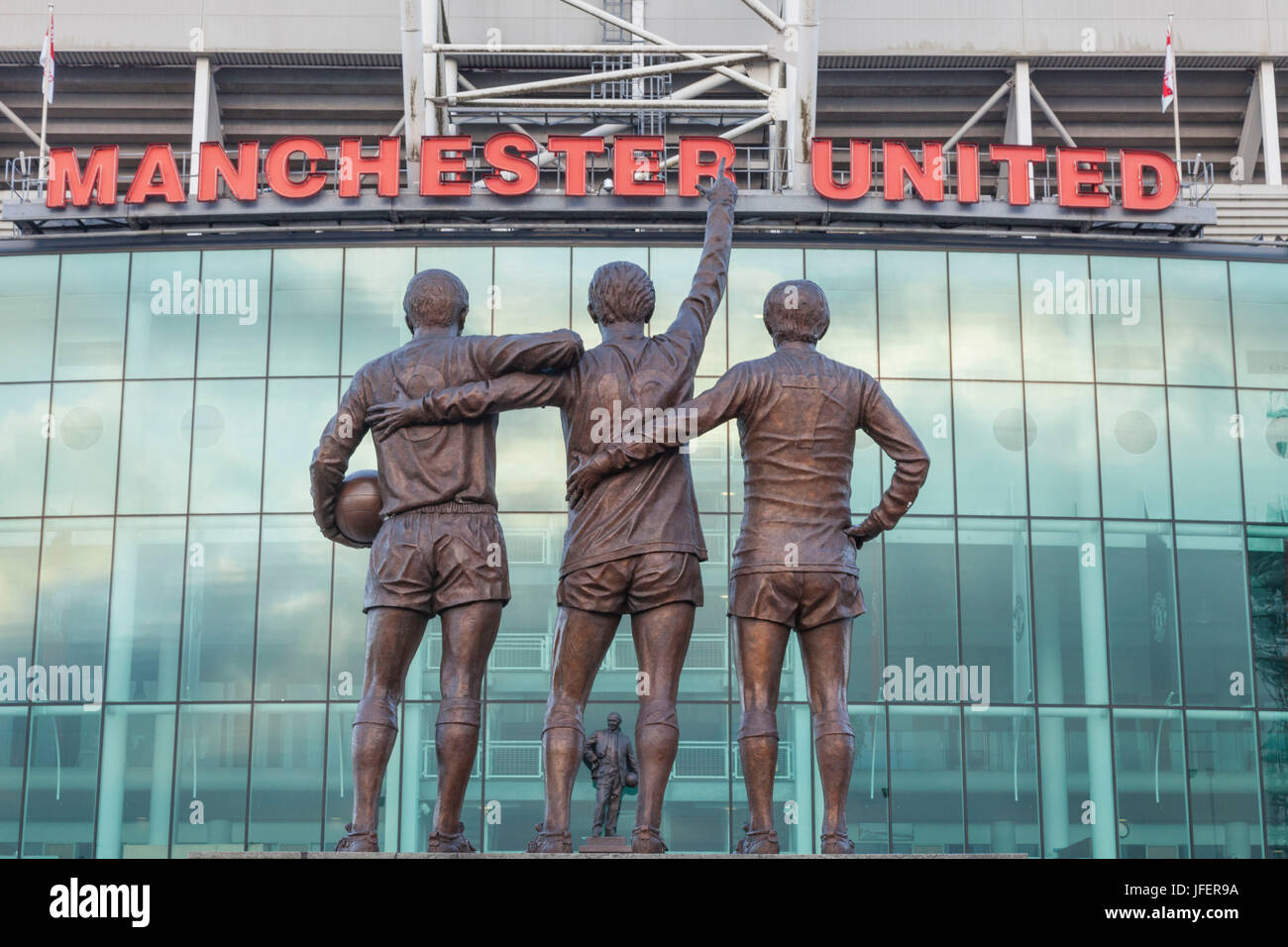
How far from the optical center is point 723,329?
28422 mm

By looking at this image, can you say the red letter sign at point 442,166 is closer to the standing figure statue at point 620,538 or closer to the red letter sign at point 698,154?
the red letter sign at point 698,154

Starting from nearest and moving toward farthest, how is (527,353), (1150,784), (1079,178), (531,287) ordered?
(527,353) < (1150,784) < (531,287) < (1079,178)

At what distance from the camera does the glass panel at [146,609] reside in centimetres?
2741

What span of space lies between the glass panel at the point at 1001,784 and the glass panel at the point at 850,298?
627cm

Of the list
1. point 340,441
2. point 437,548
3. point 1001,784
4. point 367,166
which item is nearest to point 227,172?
point 367,166

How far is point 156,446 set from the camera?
1116 inches

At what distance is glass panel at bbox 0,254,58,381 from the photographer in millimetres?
28750

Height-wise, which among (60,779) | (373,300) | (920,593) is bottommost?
(60,779)

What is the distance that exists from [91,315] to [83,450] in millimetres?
2326

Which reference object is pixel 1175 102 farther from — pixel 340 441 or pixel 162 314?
pixel 340 441

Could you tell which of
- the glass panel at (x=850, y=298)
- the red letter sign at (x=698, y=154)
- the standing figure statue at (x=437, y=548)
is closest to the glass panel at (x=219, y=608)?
the red letter sign at (x=698, y=154)

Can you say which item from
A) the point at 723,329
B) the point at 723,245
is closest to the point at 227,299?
the point at 723,329

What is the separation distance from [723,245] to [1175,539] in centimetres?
1866

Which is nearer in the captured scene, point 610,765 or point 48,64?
point 610,765
